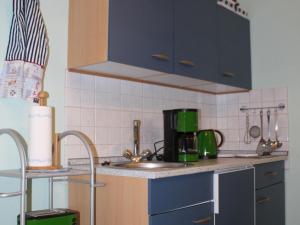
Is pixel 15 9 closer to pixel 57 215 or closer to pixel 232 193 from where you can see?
pixel 57 215

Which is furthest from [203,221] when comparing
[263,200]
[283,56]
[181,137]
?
[283,56]

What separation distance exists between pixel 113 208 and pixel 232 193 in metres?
0.77

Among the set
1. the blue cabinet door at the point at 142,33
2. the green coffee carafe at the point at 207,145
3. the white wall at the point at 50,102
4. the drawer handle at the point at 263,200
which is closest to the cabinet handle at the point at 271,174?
the drawer handle at the point at 263,200

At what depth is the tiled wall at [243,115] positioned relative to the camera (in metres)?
2.82

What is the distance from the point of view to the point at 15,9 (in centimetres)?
170

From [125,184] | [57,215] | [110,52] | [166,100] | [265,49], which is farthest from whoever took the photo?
[265,49]

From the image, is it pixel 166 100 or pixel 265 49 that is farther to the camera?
pixel 265 49

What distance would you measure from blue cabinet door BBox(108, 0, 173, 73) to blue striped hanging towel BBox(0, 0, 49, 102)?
0.35 m

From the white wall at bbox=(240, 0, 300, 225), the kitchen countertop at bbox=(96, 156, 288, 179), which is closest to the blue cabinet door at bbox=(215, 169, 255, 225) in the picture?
the kitchen countertop at bbox=(96, 156, 288, 179)

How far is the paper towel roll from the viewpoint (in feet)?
4.95

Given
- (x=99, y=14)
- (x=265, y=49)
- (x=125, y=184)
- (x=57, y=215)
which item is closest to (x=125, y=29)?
(x=99, y=14)

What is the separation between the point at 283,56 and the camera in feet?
9.31

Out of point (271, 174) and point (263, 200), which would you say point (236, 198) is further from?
point (271, 174)

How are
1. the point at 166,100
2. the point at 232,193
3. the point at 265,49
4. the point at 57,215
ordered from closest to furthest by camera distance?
the point at 57,215, the point at 232,193, the point at 166,100, the point at 265,49
